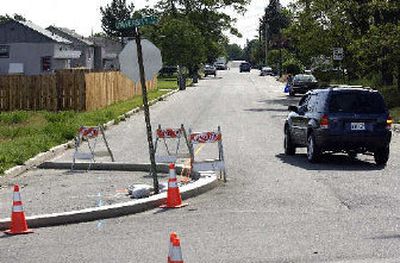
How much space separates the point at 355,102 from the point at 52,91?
2229 centimetres

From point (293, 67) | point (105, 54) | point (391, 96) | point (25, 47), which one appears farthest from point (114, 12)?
point (391, 96)

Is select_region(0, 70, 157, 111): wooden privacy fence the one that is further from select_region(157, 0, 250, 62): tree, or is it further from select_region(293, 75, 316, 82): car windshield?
select_region(157, 0, 250, 62): tree

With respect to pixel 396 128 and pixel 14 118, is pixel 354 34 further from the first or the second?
pixel 14 118

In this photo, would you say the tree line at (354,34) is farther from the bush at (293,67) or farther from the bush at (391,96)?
the bush at (293,67)

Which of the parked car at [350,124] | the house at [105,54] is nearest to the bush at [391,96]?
the parked car at [350,124]

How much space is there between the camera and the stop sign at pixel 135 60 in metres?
15.4

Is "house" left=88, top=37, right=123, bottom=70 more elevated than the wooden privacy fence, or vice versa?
"house" left=88, top=37, right=123, bottom=70

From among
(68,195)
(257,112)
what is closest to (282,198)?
(68,195)

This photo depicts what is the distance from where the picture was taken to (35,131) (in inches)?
944

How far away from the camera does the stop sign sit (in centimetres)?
1541

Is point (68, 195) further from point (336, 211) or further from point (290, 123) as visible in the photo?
point (290, 123)

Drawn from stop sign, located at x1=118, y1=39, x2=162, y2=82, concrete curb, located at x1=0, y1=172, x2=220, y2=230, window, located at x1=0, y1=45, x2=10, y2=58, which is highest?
window, located at x1=0, y1=45, x2=10, y2=58

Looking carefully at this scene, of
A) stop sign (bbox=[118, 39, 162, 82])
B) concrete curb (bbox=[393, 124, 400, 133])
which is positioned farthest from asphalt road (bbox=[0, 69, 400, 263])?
concrete curb (bbox=[393, 124, 400, 133])

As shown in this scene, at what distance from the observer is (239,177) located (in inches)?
566
